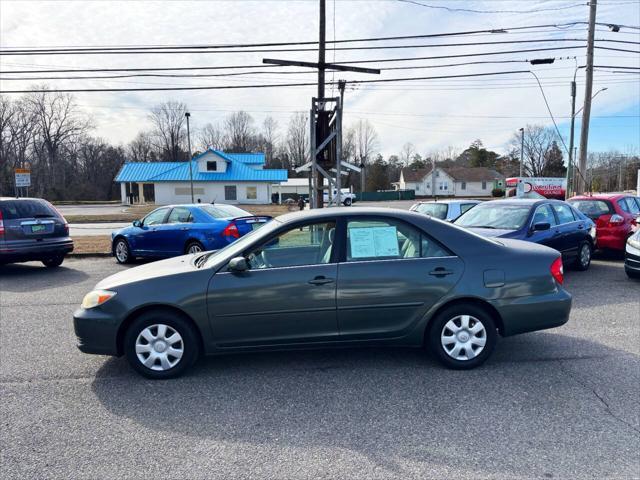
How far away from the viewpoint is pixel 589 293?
24.7 ft

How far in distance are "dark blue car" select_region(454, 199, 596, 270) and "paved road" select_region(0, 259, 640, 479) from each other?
10.0 ft

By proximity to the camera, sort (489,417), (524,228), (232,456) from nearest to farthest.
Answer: (232,456) → (489,417) → (524,228)

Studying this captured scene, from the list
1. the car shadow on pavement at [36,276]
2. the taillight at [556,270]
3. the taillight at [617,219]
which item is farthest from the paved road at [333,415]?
the taillight at [617,219]

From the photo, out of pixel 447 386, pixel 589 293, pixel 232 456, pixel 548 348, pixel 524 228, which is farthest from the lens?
pixel 524 228

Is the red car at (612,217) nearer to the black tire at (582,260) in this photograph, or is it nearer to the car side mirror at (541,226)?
the black tire at (582,260)

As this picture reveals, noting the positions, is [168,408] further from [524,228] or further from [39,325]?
[524,228]

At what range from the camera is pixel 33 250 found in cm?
984

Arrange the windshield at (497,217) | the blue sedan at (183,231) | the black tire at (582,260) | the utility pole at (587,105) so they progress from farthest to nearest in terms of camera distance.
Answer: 1. the utility pole at (587,105)
2. the blue sedan at (183,231)
3. the black tire at (582,260)
4. the windshield at (497,217)

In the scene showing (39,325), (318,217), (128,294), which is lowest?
(39,325)

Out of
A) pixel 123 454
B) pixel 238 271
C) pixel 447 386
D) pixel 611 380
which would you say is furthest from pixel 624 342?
pixel 123 454

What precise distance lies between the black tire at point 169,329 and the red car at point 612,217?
1065 centimetres

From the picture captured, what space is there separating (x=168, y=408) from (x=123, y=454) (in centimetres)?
64

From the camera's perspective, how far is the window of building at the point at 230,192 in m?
52.3

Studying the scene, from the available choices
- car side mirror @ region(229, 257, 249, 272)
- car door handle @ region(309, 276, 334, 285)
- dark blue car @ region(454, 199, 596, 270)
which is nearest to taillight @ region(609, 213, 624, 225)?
dark blue car @ region(454, 199, 596, 270)
